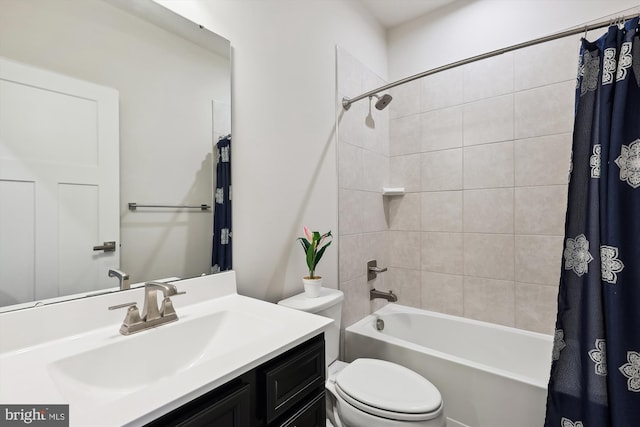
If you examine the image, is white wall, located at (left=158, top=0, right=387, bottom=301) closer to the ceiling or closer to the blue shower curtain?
the ceiling

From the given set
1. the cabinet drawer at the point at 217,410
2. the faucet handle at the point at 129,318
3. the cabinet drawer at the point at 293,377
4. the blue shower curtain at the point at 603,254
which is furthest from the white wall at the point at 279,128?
the blue shower curtain at the point at 603,254

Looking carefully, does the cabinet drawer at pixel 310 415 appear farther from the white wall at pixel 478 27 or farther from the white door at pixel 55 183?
the white wall at pixel 478 27

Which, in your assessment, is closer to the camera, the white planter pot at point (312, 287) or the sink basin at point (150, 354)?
the sink basin at point (150, 354)

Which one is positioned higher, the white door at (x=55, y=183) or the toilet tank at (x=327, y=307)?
the white door at (x=55, y=183)

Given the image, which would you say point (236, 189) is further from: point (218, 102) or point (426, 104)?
point (426, 104)

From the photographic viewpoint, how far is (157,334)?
837 millimetres

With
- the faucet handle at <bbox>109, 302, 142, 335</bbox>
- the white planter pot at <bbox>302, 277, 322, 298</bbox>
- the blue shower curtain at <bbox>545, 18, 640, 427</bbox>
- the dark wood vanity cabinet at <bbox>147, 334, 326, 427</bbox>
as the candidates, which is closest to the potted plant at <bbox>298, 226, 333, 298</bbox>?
the white planter pot at <bbox>302, 277, 322, 298</bbox>

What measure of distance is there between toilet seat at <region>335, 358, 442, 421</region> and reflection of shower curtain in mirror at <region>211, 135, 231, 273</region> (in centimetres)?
75

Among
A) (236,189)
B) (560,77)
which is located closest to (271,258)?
(236,189)

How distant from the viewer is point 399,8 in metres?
2.15

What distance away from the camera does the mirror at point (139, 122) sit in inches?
30.8

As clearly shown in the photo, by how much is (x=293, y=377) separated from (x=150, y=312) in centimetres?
47

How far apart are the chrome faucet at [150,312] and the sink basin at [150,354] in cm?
2

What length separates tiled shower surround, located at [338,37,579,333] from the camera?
5.82 feet
